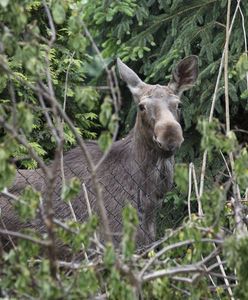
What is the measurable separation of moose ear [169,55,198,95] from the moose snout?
3.20 ft

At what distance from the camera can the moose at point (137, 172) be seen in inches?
308

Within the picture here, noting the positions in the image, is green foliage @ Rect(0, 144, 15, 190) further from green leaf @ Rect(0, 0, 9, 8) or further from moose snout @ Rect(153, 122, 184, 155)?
moose snout @ Rect(153, 122, 184, 155)

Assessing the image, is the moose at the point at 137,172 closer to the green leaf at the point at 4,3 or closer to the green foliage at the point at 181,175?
the green foliage at the point at 181,175

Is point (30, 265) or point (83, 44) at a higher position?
point (83, 44)

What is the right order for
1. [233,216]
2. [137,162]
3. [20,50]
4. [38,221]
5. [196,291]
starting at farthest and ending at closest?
[137,162] < [38,221] < [233,216] < [196,291] < [20,50]

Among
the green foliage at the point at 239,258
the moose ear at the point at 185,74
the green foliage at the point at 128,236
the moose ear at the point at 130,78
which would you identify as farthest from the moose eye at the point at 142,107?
the green foliage at the point at 128,236

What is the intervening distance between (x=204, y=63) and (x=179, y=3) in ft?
2.40

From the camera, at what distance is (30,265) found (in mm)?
5176

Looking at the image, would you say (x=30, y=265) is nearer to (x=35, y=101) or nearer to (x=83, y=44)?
(x=83, y=44)

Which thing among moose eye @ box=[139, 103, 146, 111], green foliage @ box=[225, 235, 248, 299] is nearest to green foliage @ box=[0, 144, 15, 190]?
green foliage @ box=[225, 235, 248, 299]

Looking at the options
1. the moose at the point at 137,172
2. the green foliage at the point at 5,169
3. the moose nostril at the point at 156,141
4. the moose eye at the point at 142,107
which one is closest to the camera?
the green foliage at the point at 5,169

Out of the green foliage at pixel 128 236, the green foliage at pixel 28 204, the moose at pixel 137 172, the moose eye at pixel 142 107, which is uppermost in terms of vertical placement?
the green foliage at pixel 28 204

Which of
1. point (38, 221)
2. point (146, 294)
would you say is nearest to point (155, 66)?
point (38, 221)

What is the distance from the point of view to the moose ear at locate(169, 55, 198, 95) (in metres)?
8.28
